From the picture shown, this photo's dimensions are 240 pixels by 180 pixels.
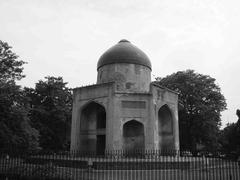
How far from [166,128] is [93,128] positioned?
717 cm

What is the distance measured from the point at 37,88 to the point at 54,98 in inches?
104

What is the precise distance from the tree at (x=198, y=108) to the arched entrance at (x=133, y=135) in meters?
11.7

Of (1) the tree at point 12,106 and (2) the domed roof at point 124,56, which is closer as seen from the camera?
(1) the tree at point 12,106

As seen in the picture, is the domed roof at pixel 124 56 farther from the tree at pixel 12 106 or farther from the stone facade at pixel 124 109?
the tree at pixel 12 106

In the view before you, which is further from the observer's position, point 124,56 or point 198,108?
point 198,108

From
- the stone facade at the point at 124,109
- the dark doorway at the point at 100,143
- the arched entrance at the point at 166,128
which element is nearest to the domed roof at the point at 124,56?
the stone facade at the point at 124,109

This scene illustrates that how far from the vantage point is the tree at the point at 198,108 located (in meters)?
32.3

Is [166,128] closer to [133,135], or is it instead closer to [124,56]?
[133,135]

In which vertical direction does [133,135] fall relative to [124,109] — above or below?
below

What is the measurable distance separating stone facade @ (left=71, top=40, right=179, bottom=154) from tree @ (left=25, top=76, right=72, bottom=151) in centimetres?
940

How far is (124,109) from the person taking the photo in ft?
74.4

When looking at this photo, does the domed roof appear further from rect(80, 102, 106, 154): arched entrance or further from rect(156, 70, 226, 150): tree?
rect(156, 70, 226, 150): tree

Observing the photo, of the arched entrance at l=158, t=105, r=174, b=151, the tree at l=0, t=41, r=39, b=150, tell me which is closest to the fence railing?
the tree at l=0, t=41, r=39, b=150

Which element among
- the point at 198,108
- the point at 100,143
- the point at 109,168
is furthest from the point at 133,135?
the point at 198,108
